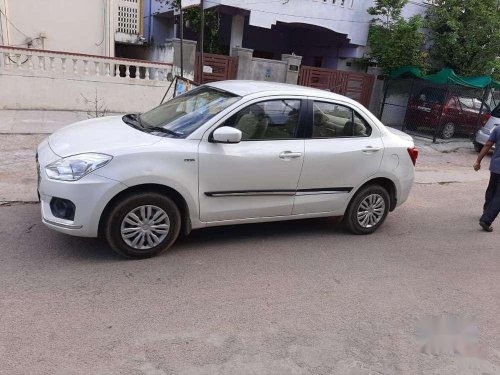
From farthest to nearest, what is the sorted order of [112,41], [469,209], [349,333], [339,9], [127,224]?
[339,9]
[112,41]
[469,209]
[127,224]
[349,333]

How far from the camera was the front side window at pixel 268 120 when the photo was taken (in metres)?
4.39

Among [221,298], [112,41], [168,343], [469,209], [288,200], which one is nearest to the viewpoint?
[168,343]

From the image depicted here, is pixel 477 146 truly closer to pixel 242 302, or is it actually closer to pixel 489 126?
pixel 489 126

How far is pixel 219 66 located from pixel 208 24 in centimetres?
332

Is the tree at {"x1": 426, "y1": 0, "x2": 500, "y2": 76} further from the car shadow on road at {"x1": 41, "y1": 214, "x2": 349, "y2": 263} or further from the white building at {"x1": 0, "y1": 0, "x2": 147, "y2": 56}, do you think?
the car shadow on road at {"x1": 41, "y1": 214, "x2": 349, "y2": 263}

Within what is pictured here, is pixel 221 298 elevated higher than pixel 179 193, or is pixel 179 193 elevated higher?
pixel 179 193

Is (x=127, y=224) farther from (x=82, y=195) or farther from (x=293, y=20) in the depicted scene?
(x=293, y=20)

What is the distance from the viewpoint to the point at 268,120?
456cm

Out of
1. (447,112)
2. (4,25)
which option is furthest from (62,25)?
(447,112)

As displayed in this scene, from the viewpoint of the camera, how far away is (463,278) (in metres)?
4.55

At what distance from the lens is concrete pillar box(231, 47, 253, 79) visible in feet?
42.7

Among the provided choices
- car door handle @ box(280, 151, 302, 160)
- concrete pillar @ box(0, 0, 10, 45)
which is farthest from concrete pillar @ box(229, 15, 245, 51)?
car door handle @ box(280, 151, 302, 160)

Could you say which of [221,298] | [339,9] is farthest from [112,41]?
[221,298]

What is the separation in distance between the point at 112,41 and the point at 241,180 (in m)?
11.0
